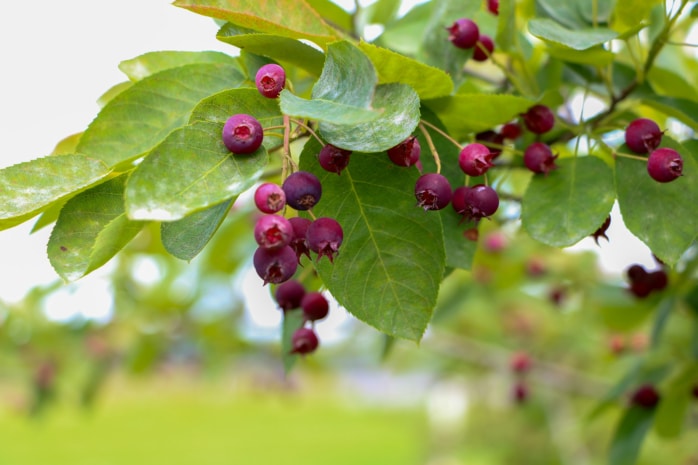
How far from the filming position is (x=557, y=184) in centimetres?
101

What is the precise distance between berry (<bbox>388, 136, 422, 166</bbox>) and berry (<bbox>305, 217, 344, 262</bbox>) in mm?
112

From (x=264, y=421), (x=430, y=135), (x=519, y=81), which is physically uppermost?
(x=430, y=135)

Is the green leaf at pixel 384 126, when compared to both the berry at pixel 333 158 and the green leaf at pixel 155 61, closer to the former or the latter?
the berry at pixel 333 158

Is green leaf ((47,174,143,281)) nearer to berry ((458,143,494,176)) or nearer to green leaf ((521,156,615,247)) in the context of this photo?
berry ((458,143,494,176))

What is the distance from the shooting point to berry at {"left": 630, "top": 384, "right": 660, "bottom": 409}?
62.8 inches

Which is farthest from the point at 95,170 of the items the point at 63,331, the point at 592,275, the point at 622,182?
the point at 63,331

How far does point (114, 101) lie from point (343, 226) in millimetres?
352

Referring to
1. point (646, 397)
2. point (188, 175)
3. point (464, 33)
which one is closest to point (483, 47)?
point (464, 33)

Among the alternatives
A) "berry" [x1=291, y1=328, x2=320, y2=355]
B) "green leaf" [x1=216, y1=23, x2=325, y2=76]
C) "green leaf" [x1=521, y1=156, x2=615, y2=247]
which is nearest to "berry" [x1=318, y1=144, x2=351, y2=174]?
"green leaf" [x1=216, y1=23, x2=325, y2=76]

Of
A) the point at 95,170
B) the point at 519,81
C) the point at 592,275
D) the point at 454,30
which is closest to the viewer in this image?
the point at 95,170

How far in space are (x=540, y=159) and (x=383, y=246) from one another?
0.30m

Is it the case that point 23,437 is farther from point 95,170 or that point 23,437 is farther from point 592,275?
point 95,170

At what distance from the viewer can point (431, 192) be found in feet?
2.71

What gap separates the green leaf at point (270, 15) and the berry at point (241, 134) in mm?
143
